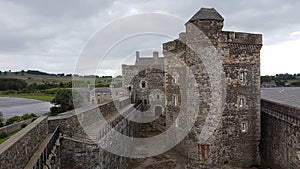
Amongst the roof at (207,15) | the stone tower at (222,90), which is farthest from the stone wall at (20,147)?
the roof at (207,15)

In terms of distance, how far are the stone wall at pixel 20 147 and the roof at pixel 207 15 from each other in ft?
26.9

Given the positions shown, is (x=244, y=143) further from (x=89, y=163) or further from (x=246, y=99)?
(x=89, y=163)

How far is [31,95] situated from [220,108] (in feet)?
151

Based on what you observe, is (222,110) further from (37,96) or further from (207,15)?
(37,96)

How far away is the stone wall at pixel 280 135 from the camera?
10.0 metres

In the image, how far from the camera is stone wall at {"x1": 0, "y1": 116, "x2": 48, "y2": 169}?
4.77 m

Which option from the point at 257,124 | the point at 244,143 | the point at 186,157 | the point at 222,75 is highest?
the point at 222,75

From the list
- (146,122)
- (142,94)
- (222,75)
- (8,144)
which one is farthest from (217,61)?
(142,94)

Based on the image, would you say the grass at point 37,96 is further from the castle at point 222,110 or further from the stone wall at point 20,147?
the stone wall at point 20,147

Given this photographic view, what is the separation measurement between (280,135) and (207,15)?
6.05 meters

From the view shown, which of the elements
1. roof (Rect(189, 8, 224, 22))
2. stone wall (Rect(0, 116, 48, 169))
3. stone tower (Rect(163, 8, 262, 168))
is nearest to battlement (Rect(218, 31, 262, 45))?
stone tower (Rect(163, 8, 262, 168))

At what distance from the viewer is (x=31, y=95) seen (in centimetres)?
5138

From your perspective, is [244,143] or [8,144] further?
[244,143]

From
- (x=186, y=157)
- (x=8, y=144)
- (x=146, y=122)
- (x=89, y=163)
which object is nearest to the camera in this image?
(x=8, y=144)
